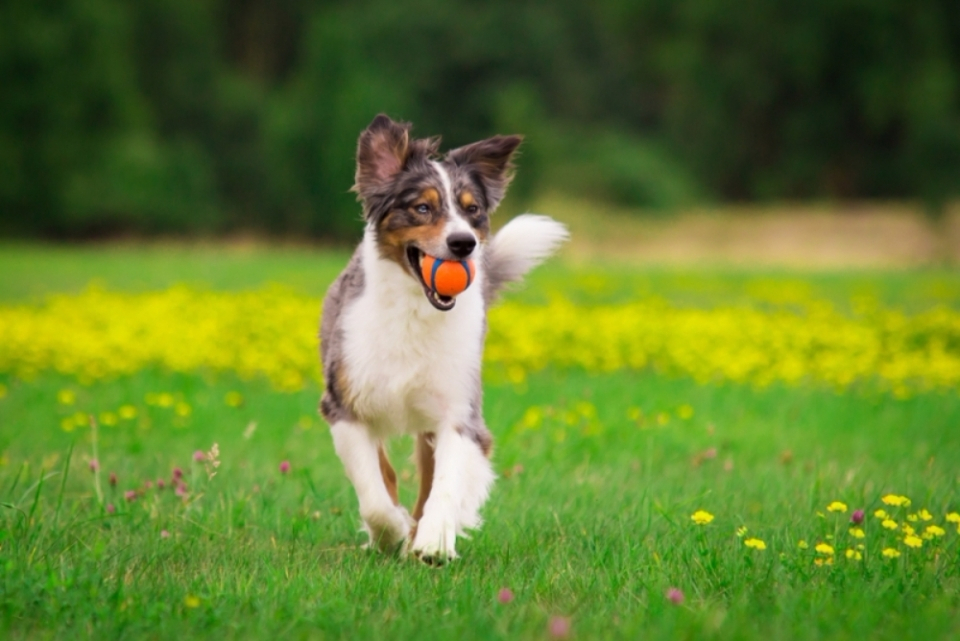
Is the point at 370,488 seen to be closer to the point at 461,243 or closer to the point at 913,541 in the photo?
the point at 461,243

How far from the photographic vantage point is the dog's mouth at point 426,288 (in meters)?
4.46

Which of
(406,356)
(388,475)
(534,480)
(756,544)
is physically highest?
(406,356)

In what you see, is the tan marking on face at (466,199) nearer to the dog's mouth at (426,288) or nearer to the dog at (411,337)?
the dog at (411,337)

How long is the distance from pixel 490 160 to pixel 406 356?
1025 millimetres

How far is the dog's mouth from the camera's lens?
14.6ft

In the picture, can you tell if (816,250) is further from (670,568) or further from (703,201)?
(670,568)

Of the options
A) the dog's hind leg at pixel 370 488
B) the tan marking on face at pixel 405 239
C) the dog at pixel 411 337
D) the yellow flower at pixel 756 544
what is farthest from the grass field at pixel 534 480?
the tan marking on face at pixel 405 239

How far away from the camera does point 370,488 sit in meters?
4.50

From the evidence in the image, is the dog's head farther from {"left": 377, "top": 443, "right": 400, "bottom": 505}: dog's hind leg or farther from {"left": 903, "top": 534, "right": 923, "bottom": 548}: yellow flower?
{"left": 903, "top": 534, "right": 923, "bottom": 548}: yellow flower

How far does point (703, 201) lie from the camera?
36875 mm

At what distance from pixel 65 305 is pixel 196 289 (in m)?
2.81

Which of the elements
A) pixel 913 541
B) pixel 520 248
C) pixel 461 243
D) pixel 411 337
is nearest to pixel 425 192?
pixel 461 243

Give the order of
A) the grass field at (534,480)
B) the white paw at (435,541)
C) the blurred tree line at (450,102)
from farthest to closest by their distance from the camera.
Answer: the blurred tree line at (450,102) → the white paw at (435,541) → the grass field at (534,480)

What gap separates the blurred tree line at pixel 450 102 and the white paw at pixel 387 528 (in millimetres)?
25888
